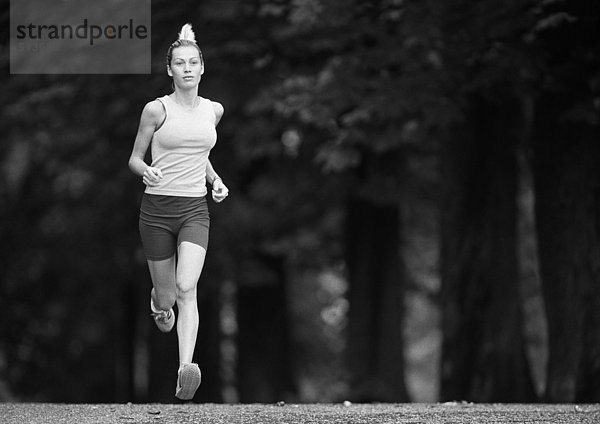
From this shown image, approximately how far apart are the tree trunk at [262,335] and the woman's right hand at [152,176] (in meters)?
12.3

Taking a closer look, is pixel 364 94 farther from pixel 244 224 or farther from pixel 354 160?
pixel 244 224

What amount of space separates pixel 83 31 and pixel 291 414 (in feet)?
22.6

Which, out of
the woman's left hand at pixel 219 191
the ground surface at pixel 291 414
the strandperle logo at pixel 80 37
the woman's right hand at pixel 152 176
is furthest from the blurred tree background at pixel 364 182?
the woman's right hand at pixel 152 176

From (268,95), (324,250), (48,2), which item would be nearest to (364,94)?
(268,95)

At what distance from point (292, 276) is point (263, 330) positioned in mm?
4791

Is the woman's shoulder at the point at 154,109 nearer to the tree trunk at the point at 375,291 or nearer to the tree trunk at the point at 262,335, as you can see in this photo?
the tree trunk at the point at 375,291

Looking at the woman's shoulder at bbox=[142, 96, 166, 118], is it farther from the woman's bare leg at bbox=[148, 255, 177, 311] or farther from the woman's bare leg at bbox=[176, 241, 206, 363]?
the woman's bare leg at bbox=[148, 255, 177, 311]

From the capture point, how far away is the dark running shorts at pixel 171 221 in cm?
891

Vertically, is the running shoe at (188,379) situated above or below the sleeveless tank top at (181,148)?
below

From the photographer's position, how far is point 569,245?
14.1 m

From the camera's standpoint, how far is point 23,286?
1063 inches

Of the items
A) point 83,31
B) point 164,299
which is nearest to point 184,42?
point 164,299

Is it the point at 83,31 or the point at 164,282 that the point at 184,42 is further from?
the point at 83,31

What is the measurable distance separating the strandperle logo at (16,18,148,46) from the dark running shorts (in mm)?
6414
